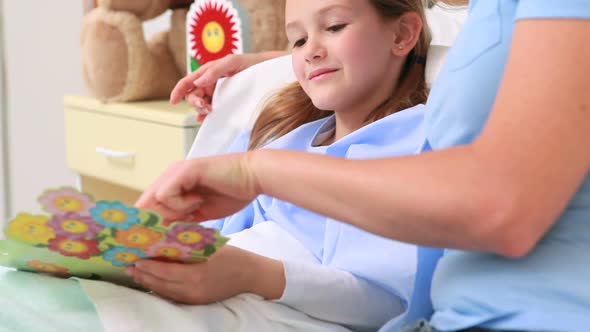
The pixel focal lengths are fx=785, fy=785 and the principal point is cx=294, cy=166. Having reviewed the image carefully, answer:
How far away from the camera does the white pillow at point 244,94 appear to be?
1.22 metres

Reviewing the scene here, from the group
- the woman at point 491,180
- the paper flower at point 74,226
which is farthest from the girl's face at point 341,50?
the paper flower at point 74,226

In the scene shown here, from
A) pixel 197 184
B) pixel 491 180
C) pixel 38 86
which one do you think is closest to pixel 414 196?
pixel 491 180

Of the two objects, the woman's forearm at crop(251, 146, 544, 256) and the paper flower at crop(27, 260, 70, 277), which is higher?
the woman's forearm at crop(251, 146, 544, 256)

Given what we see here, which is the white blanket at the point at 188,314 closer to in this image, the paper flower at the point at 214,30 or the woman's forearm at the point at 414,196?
the woman's forearm at the point at 414,196

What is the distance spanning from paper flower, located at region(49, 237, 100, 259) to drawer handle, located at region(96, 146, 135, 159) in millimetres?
976

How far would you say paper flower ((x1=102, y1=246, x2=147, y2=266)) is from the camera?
73 centimetres

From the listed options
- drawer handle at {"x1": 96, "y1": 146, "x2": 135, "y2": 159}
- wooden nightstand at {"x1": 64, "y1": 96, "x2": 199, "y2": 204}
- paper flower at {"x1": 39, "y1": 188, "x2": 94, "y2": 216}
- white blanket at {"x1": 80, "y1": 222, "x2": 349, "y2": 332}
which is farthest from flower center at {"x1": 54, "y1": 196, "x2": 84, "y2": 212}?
drawer handle at {"x1": 96, "y1": 146, "x2": 135, "y2": 159}

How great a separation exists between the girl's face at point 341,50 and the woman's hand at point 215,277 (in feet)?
0.87

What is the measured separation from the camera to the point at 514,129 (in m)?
0.54

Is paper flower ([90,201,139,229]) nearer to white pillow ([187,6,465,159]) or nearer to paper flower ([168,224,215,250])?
paper flower ([168,224,215,250])

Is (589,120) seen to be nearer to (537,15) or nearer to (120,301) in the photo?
(537,15)

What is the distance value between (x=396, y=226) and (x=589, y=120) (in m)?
0.15

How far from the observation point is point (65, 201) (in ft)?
2.09

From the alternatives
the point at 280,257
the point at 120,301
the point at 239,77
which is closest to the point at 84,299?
the point at 120,301
